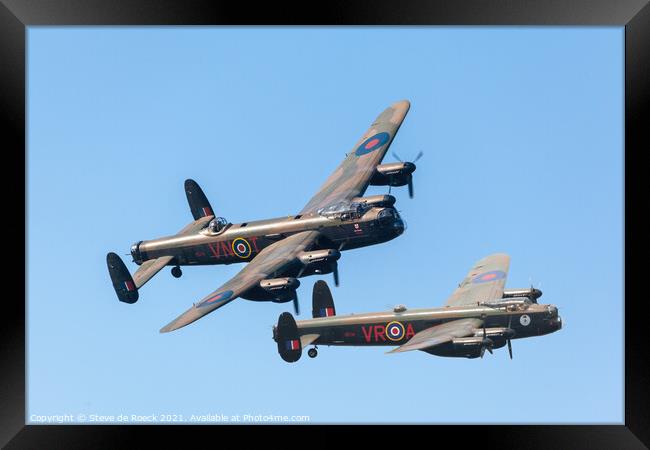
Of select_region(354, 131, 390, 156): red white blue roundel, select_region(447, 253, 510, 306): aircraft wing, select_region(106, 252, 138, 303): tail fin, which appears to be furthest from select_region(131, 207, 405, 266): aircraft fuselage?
select_region(354, 131, 390, 156): red white blue roundel

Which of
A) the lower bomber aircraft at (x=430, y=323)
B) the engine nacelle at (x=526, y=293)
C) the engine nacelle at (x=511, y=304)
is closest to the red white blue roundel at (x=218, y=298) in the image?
the lower bomber aircraft at (x=430, y=323)

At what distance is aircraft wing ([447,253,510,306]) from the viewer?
65.1 m

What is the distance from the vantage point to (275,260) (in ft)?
196

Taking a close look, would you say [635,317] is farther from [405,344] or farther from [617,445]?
[405,344]

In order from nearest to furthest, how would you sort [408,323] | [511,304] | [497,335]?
1. [497,335]
2. [511,304]
3. [408,323]

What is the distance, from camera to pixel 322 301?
6394cm

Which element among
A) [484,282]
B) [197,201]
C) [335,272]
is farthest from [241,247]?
[484,282]

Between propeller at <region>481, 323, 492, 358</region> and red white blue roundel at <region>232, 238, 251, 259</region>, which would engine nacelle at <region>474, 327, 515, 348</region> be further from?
red white blue roundel at <region>232, 238, 251, 259</region>

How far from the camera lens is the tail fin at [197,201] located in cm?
6600

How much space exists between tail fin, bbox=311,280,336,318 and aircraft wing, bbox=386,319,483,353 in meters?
3.77

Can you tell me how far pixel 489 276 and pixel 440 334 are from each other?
266 inches

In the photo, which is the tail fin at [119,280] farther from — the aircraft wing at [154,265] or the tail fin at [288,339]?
the tail fin at [288,339]

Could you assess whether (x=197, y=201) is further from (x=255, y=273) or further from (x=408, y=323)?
(x=408, y=323)

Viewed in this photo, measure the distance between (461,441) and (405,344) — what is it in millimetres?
6344
